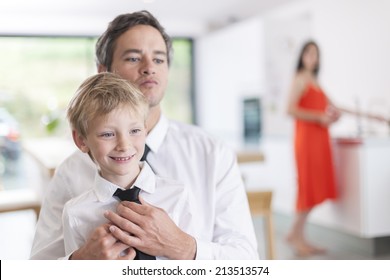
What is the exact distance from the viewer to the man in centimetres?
94

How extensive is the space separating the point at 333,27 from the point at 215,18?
1.85 meters

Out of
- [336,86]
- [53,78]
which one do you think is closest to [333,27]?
[336,86]

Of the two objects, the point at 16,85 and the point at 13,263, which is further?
the point at 16,85

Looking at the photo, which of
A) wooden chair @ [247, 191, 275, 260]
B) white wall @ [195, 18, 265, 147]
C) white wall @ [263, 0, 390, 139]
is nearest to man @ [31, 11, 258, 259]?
wooden chair @ [247, 191, 275, 260]

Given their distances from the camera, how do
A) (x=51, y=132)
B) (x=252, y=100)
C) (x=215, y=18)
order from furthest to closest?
(x=252, y=100), (x=51, y=132), (x=215, y=18)

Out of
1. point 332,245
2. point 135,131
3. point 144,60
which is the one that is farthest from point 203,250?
point 332,245

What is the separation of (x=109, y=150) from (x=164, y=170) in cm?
22

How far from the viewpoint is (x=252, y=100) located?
14.9ft

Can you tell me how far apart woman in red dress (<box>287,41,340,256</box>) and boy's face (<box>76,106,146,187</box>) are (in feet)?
6.48

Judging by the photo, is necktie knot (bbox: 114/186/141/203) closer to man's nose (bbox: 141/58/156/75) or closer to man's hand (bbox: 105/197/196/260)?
man's hand (bbox: 105/197/196/260)

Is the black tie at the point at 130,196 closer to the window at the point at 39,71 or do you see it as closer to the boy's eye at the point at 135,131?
the boy's eye at the point at 135,131

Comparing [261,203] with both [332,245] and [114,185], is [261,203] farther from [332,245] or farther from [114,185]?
[332,245]

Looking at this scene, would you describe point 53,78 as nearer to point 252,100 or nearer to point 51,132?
point 51,132

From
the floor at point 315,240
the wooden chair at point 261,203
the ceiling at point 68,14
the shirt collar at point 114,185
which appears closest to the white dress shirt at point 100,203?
the shirt collar at point 114,185
